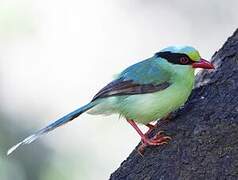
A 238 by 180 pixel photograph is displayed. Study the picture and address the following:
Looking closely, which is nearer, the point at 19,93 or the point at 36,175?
the point at 36,175

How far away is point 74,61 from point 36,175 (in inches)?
86.7

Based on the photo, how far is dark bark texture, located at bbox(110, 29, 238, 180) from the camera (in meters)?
Answer: 3.79

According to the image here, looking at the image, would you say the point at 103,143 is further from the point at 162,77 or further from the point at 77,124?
the point at 162,77

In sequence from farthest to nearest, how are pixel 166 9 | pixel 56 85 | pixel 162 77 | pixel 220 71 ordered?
pixel 166 9 < pixel 56 85 < pixel 162 77 < pixel 220 71

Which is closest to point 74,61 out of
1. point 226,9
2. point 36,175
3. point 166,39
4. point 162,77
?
point 166,39

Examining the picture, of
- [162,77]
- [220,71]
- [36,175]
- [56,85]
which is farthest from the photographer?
[56,85]

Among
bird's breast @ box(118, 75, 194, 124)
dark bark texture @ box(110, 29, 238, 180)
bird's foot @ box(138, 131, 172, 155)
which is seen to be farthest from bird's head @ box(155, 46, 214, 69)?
bird's foot @ box(138, 131, 172, 155)

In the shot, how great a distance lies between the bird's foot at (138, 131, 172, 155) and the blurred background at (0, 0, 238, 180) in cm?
241

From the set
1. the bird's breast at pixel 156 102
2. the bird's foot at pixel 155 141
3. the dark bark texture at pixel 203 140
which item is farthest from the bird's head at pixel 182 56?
the bird's foot at pixel 155 141

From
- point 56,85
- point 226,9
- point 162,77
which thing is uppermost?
point 162,77

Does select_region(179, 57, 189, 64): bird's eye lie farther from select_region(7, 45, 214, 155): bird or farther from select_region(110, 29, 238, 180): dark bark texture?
select_region(110, 29, 238, 180): dark bark texture

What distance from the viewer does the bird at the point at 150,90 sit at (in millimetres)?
4527

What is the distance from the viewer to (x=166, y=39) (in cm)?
851

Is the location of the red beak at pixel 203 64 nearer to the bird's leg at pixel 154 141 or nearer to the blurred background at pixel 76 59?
the bird's leg at pixel 154 141
